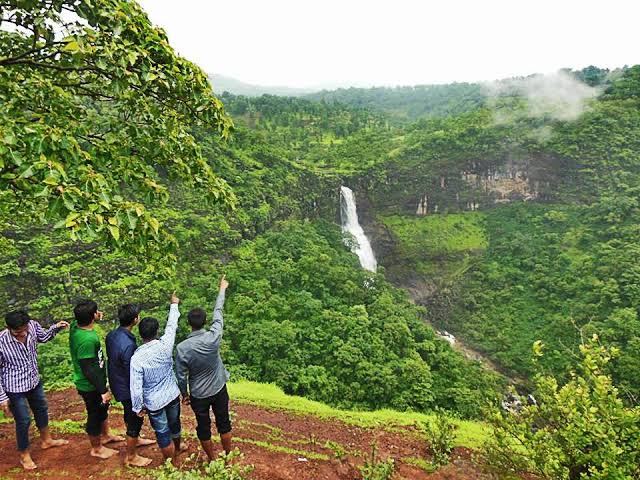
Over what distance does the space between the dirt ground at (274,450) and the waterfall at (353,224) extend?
20.9m

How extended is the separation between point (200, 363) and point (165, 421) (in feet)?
2.13

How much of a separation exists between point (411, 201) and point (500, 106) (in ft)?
47.4

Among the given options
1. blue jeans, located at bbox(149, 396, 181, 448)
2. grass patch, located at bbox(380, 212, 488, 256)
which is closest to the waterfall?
grass patch, located at bbox(380, 212, 488, 256)

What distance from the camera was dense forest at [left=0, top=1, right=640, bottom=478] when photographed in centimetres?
326

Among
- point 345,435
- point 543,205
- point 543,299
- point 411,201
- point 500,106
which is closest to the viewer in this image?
point 345,435

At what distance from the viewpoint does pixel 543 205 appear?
30.5 m

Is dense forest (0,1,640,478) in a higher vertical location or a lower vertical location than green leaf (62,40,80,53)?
lower

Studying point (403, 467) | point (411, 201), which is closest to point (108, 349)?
point (403, 467)

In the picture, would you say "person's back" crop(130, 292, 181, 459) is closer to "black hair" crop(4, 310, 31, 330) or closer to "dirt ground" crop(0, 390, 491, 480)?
"dirt ground" crop(0, 390, 491, 480)

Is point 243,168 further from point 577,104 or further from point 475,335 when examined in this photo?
point 577,104

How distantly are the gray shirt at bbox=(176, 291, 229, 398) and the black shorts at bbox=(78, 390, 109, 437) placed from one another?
92cm

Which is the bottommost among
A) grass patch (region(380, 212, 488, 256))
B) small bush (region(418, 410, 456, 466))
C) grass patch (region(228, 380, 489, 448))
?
grass patch (region(380, 212, 488, 256))

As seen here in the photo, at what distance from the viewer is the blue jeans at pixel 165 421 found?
12.0 feet

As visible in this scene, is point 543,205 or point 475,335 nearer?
point 475,335
